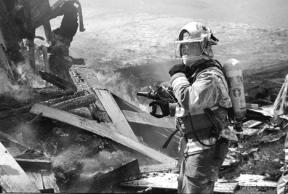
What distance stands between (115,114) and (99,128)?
0.65 m

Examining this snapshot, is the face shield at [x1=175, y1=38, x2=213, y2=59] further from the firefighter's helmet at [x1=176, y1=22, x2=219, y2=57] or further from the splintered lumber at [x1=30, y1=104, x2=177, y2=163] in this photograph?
the splintered lumber at [x1=30, y1=104, x2=177, y2=163]

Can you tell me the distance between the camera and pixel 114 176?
542 cm

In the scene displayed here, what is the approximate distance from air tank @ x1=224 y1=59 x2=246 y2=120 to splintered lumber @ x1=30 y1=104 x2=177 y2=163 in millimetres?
2286

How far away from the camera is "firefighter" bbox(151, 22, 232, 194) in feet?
12.4

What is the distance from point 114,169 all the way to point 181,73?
1.97 m

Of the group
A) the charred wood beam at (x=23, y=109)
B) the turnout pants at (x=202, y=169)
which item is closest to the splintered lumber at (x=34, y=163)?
the charred wood beam at (x=23, y=109)

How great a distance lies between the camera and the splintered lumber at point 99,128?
6188 mm

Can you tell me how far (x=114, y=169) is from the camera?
5.40 m

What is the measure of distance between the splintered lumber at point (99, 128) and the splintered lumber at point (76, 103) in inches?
9.7

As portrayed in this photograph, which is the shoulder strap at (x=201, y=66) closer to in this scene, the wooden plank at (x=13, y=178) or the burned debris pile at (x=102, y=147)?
the burned debris pile at (x=102, y=147)

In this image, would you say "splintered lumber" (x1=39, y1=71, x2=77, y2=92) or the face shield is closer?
the face shield

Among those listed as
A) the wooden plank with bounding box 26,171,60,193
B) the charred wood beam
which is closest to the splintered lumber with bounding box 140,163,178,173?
the wooden plank with bounding box 26,171,60,193

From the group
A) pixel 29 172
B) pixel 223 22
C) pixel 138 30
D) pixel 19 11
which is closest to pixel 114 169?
pixel 29 172

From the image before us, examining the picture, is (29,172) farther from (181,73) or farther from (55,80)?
(55,80)
